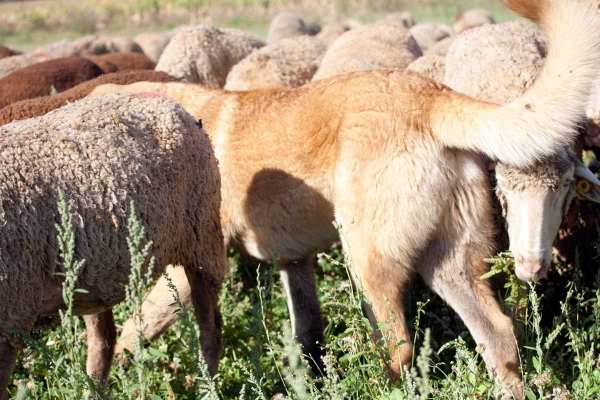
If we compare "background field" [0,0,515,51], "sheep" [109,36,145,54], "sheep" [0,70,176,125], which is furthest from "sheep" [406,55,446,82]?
"background field" [0,0,515,51]

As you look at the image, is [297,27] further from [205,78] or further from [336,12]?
[336,12]

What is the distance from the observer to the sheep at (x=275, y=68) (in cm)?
729

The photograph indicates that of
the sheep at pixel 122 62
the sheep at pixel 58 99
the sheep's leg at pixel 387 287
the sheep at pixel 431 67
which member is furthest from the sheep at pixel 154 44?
the sheep's leg at pixel 387 287

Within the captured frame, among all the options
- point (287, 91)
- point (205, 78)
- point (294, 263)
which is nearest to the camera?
point (287, 91)

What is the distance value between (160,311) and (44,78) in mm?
3808

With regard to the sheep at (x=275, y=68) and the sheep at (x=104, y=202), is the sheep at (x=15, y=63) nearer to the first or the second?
the sheep at (x=275, y=68)

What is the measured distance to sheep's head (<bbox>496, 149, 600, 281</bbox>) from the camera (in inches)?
140

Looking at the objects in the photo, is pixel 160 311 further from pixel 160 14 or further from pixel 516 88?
pixel 160 14

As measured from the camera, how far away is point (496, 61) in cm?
525

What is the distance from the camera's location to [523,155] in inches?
133

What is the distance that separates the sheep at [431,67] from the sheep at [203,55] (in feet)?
9.20

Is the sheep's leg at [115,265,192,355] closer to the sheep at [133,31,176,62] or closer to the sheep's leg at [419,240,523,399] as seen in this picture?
the sheep's leg at [419,240,523,399]

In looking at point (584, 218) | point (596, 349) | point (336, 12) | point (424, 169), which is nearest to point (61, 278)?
point (424, 169)

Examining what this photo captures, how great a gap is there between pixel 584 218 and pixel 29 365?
3.75 meters
